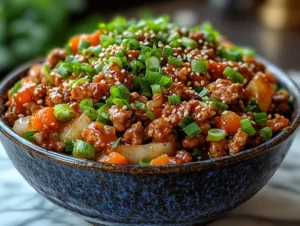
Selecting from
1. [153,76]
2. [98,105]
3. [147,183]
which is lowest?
[147,183]

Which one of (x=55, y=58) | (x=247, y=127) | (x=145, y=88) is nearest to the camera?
(x=247, y=127)

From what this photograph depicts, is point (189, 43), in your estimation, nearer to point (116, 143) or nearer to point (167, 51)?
point (167, 51)

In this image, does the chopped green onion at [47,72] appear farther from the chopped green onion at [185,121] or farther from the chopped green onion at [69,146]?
the chopped green onion at [185,121]

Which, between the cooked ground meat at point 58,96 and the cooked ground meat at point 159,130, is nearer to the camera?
the cooked ground meat at point 159,130

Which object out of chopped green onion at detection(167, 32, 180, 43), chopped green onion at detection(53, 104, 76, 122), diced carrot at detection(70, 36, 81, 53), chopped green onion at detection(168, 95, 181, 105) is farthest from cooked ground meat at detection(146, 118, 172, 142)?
diced carrot at detection(70, 36, 81, 53)

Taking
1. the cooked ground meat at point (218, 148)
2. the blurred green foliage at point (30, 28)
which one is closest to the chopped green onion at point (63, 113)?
the cooked ground meat at point (218, 148)

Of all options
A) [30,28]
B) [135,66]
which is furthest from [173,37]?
[30,28]

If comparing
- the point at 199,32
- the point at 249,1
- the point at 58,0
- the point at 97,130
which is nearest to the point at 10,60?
the point at 58,0
